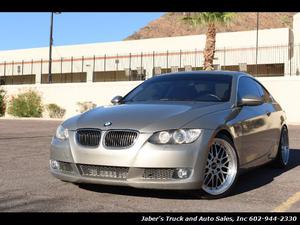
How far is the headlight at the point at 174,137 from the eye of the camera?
214 inches

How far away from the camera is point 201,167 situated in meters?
5.54

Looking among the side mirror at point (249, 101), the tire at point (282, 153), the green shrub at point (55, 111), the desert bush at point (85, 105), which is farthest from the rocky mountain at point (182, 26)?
the side mirror at point (249, 101)

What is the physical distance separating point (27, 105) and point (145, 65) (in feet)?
37.9

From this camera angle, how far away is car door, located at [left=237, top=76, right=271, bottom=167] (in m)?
6.50

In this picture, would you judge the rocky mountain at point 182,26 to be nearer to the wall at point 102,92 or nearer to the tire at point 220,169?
the wall at point 102,92

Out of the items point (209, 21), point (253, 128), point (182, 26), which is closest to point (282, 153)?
point (253, 128)

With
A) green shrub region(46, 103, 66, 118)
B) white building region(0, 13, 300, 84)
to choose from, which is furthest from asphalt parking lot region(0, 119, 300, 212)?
white building region(0, 13, 300, 84)

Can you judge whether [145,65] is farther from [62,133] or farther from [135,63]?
[62,133]

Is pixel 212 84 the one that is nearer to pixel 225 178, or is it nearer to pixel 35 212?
pixel 225 178

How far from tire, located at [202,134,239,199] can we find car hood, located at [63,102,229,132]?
420 millimetres

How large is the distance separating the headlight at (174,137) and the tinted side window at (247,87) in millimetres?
1541

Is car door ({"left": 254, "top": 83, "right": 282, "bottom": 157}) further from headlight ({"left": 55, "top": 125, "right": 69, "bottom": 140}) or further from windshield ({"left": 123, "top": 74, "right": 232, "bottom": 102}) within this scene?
headlight ({"left": 55, "top": 125, "right": 69, "bottom": 140})

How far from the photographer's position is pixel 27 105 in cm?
3100
